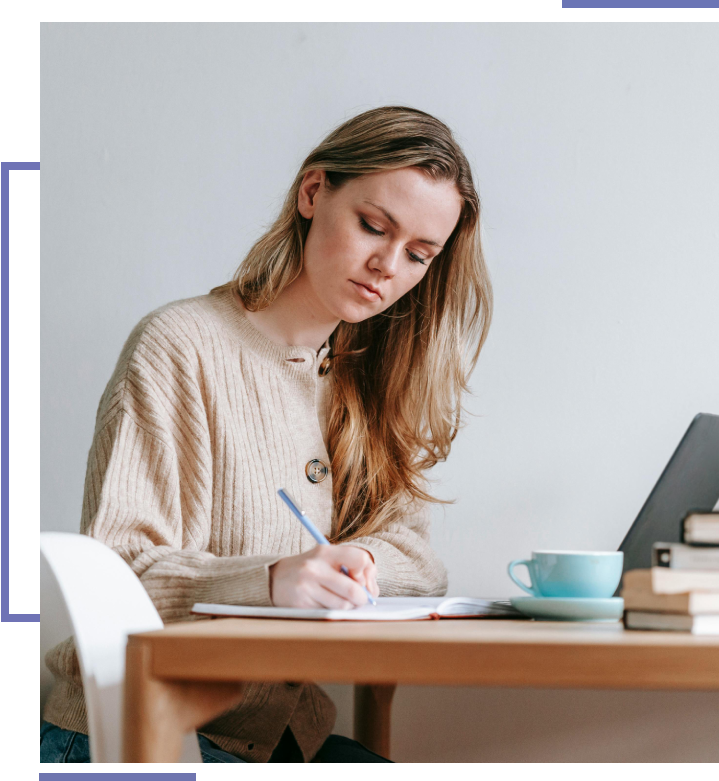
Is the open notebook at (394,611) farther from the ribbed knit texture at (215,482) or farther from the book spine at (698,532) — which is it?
the book spine at (698,532)

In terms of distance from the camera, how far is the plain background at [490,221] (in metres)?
1.35

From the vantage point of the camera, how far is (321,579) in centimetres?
69

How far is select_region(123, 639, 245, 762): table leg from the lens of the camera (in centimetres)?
46

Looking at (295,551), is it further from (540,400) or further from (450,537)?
(540,400)

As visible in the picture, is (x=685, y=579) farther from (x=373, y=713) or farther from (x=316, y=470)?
(x=373, y=713)

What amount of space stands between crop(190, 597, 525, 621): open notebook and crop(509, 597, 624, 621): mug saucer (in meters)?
0.05

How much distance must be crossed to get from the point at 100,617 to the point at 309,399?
2.35ft

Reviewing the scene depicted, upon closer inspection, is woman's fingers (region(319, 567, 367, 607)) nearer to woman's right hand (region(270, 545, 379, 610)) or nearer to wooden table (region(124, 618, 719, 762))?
woman's right hand (region(270, 545, 379, 610))

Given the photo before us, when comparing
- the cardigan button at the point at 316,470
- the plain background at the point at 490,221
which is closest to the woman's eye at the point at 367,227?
the plain background at the point at 490,221

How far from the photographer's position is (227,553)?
3.55ft

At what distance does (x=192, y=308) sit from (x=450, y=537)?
0.59 meters

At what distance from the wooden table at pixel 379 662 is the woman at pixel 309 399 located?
1.14 feet

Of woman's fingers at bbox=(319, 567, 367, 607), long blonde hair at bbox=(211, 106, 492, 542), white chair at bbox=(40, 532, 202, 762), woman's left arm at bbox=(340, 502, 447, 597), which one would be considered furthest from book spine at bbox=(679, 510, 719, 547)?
long blonde hair at bbox=(211, 106, 492, 542)

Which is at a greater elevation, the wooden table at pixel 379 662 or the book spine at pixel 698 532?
the book spine at pixel 698 532
